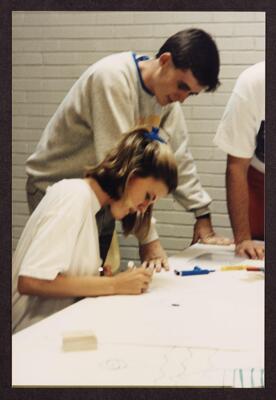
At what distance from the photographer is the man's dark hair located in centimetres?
159

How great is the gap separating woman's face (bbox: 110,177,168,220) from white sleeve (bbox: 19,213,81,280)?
16 centimetres

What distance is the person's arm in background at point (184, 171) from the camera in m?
1.67

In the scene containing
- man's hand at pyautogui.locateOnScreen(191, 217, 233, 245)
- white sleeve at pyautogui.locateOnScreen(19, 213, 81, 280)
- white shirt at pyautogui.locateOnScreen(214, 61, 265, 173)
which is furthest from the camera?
man's hand at pyautogui.locateOnScreen(191, 217, 233, 245)

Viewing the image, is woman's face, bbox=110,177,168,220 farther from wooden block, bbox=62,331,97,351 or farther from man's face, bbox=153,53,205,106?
wooden block, bbox=62,331,97,351

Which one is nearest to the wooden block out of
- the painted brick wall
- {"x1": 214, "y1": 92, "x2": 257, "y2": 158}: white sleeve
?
the painted brick wall

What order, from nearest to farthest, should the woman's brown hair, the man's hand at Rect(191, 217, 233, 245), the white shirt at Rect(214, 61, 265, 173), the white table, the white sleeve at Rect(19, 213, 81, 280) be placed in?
the white table < the white sleeve at Rect(19, 213, 81, 280) < the woman's brown hair < the white shirt at Rect(214, 61, 265, 173) < the man's hand at Rect(191, 217, 233, 245)

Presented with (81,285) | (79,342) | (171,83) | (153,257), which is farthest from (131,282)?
Result: (171,83)

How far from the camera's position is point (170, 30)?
1574 millimetres

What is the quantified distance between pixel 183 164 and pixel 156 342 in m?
0.63

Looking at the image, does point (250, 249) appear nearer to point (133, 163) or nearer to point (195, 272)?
point (195, 272)

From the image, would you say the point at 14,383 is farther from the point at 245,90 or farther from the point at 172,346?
the point at 245,90

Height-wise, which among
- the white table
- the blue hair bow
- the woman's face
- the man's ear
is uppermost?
the man's ear

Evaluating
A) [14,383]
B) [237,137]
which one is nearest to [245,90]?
[237,137]

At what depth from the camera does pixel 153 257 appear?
65.1 inches
